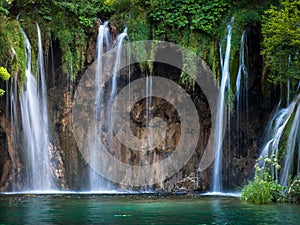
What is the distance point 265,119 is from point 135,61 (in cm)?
541

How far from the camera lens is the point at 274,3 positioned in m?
19.1

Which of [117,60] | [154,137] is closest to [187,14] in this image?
[117,60]

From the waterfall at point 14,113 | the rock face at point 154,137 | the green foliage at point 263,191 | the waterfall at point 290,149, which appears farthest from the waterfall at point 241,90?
the waterfall at point 14,113

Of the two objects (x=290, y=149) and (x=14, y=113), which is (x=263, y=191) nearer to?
(x=290, y=149)

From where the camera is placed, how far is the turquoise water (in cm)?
972

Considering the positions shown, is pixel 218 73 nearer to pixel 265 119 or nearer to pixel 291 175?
pixel 265 119

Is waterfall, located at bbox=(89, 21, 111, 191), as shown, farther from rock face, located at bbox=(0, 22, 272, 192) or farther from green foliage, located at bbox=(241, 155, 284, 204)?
green foliage, located at bbox=(241, 155, 284, 204)

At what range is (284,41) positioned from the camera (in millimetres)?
14969

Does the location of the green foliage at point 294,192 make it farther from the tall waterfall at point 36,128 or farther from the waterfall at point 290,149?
the tall waterfall at point 36,128

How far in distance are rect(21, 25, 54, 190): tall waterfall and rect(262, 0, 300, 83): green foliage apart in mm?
8474

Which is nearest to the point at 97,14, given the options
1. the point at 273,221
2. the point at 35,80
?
the point at 35,80

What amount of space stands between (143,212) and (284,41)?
707 cm

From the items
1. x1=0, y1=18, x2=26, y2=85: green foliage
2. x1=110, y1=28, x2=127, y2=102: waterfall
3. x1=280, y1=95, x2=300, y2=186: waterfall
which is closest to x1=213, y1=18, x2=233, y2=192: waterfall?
x1=280, y1=95, x2=300, y2=186: waterfall

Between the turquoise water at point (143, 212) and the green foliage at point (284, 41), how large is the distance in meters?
4.48
